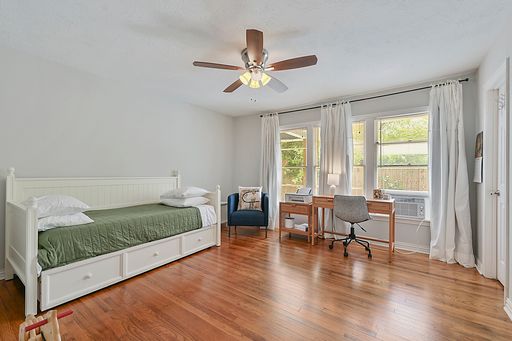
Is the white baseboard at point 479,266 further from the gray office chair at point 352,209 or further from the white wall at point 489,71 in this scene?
the gray office chair at point 352,209

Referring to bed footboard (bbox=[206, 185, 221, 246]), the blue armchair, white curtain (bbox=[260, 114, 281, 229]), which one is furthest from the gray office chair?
bed footboard (bbox=[206, 185, 221, 246])

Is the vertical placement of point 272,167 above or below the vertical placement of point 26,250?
above

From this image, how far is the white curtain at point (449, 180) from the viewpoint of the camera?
289 centimetres

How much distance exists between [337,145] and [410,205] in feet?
4.60

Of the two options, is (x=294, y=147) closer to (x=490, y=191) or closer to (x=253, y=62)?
(x=253, y=62)

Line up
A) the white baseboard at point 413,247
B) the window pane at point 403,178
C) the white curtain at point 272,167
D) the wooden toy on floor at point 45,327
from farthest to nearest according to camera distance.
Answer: the white curtain at point 272,167, the window pane at point 403,178, the white baseboard at point 413,247, the wooden toy on floor at point 45,327

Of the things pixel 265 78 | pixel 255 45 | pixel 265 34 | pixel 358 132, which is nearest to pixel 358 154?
pixel 358 132

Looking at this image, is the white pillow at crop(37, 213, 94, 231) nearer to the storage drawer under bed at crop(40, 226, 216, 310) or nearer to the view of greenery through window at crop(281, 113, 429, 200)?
the storage drawer under bed at crop(40, 226, 216, 310)

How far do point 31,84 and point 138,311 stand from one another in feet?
8.98

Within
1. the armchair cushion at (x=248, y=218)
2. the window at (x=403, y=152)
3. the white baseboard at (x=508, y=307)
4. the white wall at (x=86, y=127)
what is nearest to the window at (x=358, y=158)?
the window at (x=403, y=152)

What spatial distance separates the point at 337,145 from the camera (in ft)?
12.9

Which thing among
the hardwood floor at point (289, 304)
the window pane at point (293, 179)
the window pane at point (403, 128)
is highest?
the window pane at point (403, 128)

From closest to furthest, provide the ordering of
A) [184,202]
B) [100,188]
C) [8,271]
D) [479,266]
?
[8,271], [479,266], [100,188], [184,202]

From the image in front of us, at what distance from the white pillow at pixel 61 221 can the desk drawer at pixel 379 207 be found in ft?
11.2
